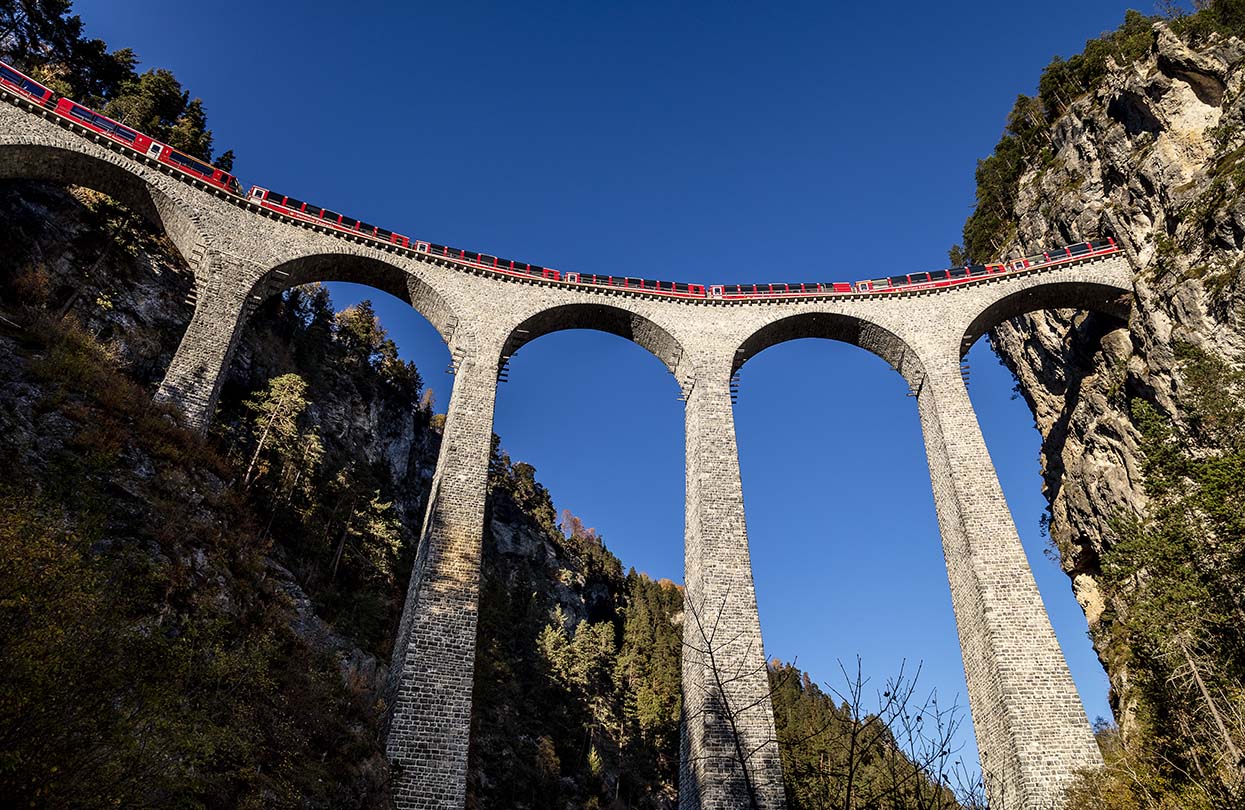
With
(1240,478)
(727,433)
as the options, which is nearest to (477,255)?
(727,433)

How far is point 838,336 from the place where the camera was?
28.4 metres

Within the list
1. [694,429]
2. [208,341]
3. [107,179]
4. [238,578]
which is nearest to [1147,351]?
[694,429]

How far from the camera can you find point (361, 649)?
92.9ft

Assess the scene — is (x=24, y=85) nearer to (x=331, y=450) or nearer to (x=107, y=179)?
(x=107, y=179)

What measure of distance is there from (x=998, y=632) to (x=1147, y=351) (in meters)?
11.7

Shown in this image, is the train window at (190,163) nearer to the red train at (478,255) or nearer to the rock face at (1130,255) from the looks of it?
the red train at (478,255)

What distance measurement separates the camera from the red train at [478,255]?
22.4 metres

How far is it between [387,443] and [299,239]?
2399cm

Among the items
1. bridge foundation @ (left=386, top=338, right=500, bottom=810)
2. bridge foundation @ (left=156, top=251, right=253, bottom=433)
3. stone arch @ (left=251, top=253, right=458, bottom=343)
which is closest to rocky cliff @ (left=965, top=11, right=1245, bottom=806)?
bridge foundation @ (left=386, top=338, right=500, bottom=810)

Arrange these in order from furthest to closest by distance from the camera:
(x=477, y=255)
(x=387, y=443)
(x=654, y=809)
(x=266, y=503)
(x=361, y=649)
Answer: (x=387, y=443)
(x=654, y=809)
(x=266, y=503)
(x=361, y=649)
(x=477, y=255)

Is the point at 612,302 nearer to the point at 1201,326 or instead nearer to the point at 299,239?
the point at 299,239

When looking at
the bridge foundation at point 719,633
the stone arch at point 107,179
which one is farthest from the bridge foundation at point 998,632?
the stone arch at point 107,179

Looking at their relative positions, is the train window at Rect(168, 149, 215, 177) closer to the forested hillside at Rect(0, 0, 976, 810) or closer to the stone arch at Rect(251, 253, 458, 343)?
the stone arch at Rect(251, 253, 458, 343)

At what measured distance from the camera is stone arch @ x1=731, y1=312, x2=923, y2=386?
2658cm
